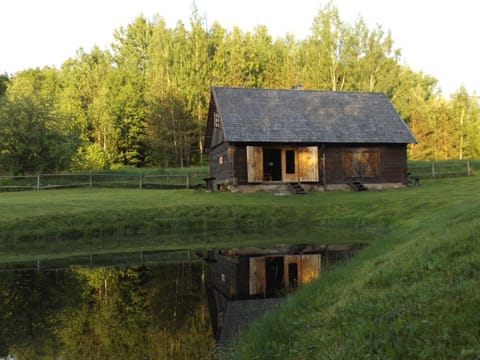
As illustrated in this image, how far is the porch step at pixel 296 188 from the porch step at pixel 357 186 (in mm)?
3465

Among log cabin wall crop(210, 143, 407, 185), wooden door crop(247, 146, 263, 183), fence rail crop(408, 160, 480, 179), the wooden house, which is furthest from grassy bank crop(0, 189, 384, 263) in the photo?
fence rail crop(408, 160, 480, 179)

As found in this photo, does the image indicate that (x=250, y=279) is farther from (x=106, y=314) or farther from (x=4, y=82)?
(x=4, y=82)

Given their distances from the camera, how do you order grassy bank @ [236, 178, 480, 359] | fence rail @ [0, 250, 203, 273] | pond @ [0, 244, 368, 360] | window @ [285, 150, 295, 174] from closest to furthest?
1. grassy bank @ [236, 178, 480, 359]
2. pond @ [0, 244, 368, 360]
3. fence rail @ [0, 250, 203, 273]
4. window @ [285, 150, 295, 174]

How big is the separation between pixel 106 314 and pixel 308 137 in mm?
21790

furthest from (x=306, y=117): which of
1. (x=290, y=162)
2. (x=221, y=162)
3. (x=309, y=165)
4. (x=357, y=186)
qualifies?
(x=221, y=162)

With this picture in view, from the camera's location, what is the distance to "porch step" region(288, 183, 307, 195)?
2688cm

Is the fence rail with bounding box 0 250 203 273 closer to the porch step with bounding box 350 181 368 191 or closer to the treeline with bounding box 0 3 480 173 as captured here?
the porch step with bounding box 350 181 368 191

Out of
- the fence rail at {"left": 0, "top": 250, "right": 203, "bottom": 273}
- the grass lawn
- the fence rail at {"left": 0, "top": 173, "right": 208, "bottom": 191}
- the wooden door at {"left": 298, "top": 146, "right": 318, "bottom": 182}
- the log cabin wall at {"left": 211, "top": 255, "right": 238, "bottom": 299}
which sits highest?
the wooden door at {"left": 298, "top": 146, "right": 318, "bottom": 182}

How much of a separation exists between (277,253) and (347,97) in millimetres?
21565

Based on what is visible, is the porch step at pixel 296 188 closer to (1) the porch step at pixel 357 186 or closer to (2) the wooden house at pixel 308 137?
(2) the wooden house at pixel 308 137

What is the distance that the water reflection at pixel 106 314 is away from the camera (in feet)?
21.7

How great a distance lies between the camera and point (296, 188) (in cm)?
2766

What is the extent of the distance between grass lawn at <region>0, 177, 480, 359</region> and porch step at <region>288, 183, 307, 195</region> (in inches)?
60.4

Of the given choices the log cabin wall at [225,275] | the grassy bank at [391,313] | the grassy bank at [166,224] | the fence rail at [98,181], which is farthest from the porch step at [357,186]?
the grassy bank at [391,313]
